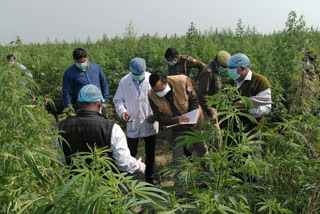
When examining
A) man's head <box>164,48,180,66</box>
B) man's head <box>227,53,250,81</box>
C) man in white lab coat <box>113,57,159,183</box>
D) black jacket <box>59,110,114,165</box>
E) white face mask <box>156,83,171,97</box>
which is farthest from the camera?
man's head <box>164,48,180,66</box>

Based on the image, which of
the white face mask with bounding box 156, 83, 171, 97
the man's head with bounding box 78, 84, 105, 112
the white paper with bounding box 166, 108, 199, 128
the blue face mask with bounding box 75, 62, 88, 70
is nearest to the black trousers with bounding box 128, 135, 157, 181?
the white paper with bounding box 166, 108, 199, 128

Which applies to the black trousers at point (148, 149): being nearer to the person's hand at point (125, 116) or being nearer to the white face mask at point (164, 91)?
the person's hand at point (125, 116)

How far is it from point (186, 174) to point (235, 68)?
1.75 m

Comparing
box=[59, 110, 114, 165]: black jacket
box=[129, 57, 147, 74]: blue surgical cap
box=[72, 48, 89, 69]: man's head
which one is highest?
box=[72, 48, 89, 69]: man's head

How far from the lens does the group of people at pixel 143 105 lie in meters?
2.27

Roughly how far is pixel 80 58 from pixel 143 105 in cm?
123

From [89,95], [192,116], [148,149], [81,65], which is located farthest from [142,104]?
[89,95]

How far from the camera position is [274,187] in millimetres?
2115

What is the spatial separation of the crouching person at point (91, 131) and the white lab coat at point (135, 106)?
1.46 metres

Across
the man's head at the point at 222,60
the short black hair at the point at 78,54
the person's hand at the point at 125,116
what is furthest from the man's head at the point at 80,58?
the man's head at the point at 222,60

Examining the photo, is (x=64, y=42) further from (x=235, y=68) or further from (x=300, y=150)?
(x=300, y=150)

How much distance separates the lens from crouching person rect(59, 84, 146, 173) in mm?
2238

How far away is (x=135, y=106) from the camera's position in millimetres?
3896

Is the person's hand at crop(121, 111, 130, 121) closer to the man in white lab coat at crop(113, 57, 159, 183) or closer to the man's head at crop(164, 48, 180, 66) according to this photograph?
the man in white lab coat at crop(113, 57, 159, 183)
